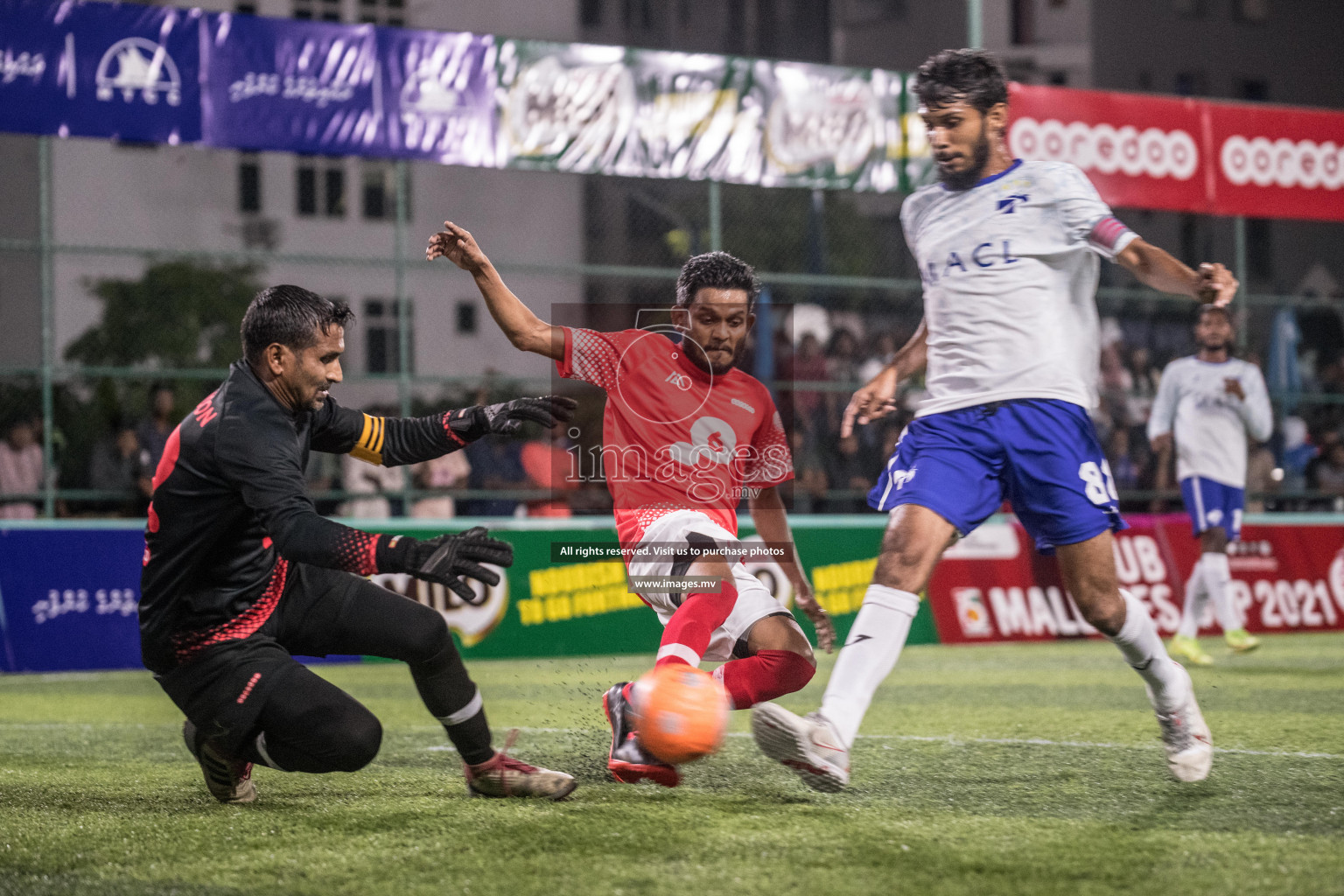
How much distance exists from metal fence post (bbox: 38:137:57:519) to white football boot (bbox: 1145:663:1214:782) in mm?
→ 8997

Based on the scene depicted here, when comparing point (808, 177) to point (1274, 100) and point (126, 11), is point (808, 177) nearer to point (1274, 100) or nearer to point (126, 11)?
point (126, 11)

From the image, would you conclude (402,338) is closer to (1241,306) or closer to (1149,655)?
(1149,655)

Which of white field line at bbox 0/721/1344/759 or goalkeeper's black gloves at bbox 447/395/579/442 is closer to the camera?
goalkeeper's black gloves at bbox 447/395/579/442

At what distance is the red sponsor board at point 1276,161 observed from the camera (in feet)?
47.2

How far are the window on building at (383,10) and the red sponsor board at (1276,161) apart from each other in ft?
90.9

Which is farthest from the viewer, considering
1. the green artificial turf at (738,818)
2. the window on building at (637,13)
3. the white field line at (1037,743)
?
the window on building at (637,13)

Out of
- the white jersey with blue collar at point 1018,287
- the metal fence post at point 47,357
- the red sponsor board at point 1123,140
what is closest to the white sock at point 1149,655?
the white jersey with blue collar at point 1018,287

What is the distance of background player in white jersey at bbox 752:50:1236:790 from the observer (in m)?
4.34

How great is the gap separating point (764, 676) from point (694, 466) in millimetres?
789

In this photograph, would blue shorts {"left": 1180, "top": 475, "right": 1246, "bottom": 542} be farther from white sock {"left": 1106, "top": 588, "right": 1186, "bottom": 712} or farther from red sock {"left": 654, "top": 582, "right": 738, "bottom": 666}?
red sock {"left": 654, "top": 582, "right": 738, "bottom": 666}

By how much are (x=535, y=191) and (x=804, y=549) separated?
2831cm

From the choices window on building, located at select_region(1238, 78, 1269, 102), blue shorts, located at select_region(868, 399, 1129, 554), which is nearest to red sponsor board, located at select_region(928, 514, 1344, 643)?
blue shorts, located at select_region(868, 399, 1129, 554)

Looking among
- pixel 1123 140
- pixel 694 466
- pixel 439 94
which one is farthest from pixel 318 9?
pixel 694 466

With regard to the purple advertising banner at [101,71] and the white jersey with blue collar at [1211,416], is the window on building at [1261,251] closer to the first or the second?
the white jersey with blue collar at [1211,416]
